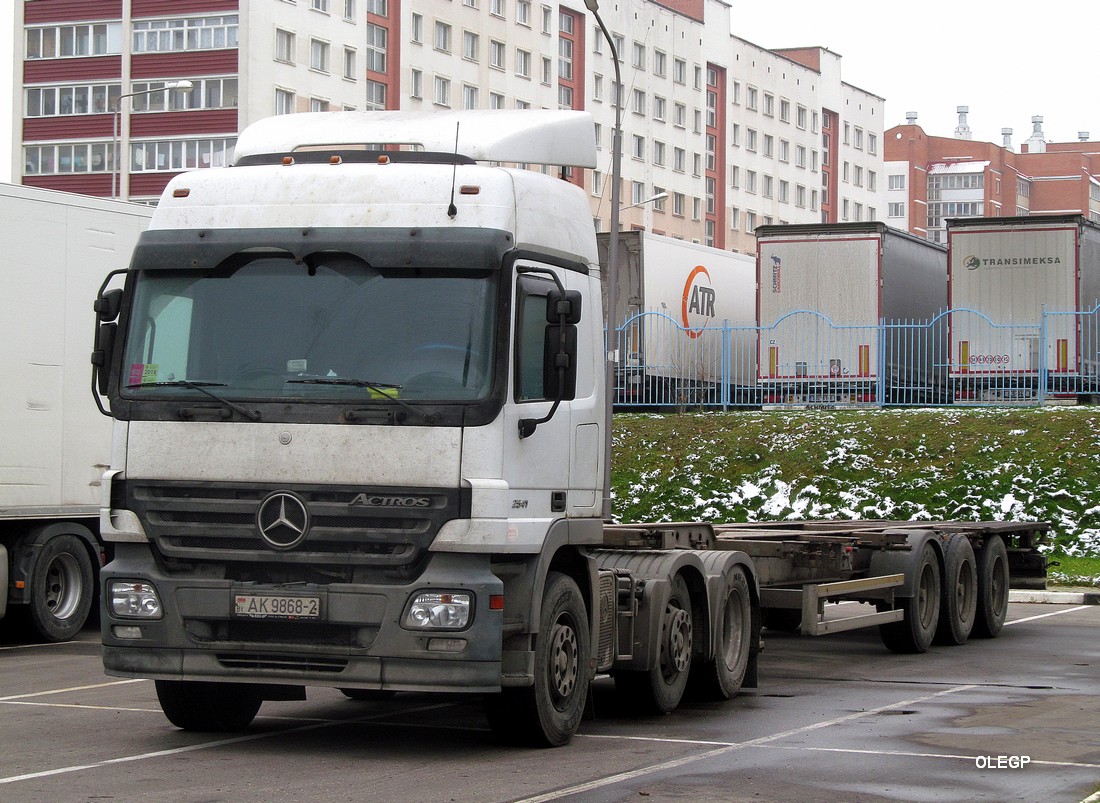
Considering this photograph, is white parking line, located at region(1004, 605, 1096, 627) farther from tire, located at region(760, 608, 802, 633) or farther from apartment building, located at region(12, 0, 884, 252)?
apartment building, located at region(12, 0, 884, 252)

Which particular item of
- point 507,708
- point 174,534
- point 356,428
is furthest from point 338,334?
point 507,708

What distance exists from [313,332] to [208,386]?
651mm

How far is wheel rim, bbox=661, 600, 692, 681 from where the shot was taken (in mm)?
10836

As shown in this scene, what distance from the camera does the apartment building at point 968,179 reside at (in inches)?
5915

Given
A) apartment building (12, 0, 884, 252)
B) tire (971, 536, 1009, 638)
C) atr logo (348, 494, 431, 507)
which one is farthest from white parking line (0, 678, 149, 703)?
apartment building (12, 0, 884, 252)

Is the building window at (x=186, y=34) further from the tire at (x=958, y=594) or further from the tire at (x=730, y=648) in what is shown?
the tire at (x=730, y=648)

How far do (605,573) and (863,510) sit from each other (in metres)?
17.9

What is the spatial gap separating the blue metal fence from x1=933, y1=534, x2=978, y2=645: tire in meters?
16.5

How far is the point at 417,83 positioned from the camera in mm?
79438

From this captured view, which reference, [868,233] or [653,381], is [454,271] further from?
[653,381]

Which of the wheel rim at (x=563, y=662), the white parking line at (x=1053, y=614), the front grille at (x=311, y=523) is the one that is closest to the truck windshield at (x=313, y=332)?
the front grille at (x=311, y=523)

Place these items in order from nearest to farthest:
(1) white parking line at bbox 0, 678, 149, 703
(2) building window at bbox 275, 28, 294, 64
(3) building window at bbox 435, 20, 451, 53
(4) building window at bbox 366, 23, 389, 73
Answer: (1) white parking line at bbox 0, 678, 149, 703
(2) building window at bbox 275, 28, 294, 64
(4) building window at bbox 366, 23, 389, 73
(3) building window at bbox 435, 20, 451, 53

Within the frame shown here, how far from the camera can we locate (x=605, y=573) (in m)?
10.3

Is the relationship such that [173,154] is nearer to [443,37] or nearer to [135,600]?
[443,37]
